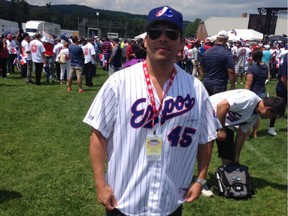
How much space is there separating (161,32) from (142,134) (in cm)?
59

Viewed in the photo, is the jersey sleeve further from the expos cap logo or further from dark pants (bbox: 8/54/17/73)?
dark pants (bbox: 8/54/17/73)

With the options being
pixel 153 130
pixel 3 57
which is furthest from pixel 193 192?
pixel 3 57

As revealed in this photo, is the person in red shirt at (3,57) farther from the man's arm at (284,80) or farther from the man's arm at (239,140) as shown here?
the man's arm at (239,140)

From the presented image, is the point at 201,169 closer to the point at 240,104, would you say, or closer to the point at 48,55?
the point at 240,104

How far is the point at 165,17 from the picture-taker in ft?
6.63

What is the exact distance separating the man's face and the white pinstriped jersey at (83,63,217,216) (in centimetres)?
14

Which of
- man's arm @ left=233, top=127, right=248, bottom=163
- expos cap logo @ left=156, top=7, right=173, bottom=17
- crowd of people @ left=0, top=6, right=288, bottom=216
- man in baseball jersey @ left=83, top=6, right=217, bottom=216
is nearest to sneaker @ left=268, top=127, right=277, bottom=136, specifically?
man's arm @ left=233, top=127, right=248, bottom=163

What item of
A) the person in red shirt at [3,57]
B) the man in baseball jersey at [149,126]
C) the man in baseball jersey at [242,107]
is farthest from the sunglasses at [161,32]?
the person in red shirt at [3,57]

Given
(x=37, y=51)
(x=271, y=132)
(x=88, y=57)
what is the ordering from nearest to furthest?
1. (x=271, y=132)
2. (x=37, y=51)
3. (x=88, y=57)

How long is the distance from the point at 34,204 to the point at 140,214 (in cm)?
275

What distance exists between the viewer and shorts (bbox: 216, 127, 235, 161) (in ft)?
17.0

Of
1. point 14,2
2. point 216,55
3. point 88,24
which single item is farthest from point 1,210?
point 14,2

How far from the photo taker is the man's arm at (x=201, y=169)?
2254 millimetres

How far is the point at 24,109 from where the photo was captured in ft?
33.3
